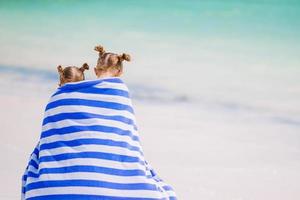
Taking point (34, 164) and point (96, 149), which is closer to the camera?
point (96, 149)

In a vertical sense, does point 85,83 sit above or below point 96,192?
above

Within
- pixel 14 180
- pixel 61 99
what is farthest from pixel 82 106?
pixel 14 180

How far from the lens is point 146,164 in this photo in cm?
225

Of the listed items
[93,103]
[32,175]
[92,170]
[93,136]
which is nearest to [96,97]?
[93,103]

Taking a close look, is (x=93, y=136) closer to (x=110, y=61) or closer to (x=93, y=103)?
(x=93, y=103)

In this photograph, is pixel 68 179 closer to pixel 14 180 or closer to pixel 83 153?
pixel 83 153

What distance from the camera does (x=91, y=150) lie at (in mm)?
2154

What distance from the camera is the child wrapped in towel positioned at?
7.00 ft

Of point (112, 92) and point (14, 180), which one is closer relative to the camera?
point (112, 92)

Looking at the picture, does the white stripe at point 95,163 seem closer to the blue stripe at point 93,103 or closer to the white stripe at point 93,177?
the white stripe at point 93,177

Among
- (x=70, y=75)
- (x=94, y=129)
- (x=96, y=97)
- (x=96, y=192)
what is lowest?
(x=96, y=192)

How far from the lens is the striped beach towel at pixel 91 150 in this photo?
7.00 feet

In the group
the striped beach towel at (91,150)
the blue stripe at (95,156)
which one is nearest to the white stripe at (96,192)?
the striped beach towel at (91,150)

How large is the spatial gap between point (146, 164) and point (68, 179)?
0.99ft
